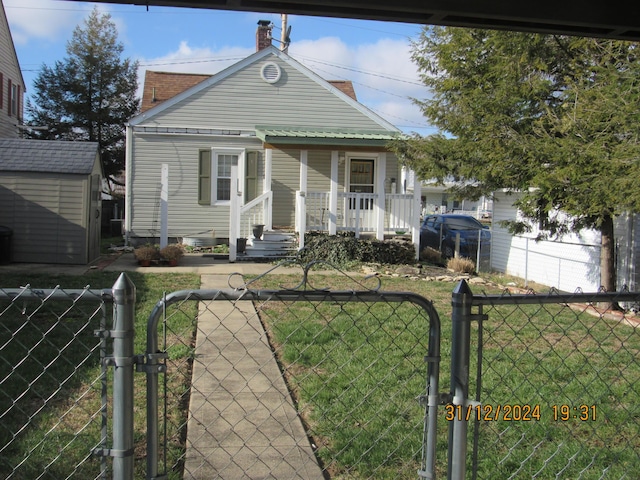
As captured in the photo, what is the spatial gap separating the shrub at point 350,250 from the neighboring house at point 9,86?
1547 cm

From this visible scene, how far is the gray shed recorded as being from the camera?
1348 centimetres

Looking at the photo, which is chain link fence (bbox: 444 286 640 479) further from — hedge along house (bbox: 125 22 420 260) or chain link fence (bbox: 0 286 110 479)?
hedge along house (bbox: 125 22 420 260)

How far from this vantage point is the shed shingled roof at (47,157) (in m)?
13.5

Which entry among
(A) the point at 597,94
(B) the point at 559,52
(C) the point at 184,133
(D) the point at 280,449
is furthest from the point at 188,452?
(C) the point at 184,133

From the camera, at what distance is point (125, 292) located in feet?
7.57

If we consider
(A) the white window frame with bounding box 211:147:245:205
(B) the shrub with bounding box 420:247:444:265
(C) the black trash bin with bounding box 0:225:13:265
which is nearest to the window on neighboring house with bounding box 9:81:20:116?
(A) the white window frame with bounding box 211:147:245:205

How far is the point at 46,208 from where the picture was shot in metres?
13.5

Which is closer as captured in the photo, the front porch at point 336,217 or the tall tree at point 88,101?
the front porch at point 336,217

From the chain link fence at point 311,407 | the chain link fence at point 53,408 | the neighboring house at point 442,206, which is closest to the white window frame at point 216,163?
the chain link fence at point 311,407

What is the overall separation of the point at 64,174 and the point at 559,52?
10593 millimetres

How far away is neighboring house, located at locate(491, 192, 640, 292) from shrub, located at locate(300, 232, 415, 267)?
9.32 ft

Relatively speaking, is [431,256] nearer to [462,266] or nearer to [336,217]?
[462,266]

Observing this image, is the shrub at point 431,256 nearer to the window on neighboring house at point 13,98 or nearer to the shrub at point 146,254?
the shrub at point 146,254

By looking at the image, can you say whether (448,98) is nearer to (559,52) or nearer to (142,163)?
(559,52)
